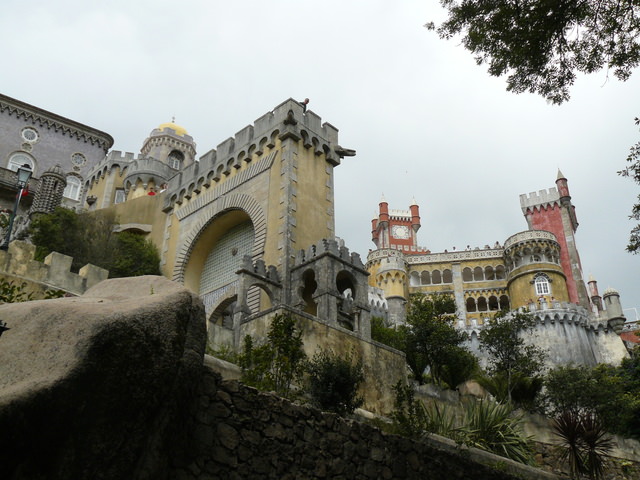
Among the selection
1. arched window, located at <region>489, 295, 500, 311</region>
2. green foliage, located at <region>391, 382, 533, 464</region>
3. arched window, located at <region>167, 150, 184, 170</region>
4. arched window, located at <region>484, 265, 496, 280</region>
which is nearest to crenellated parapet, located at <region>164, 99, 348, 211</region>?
green foliage, located at <region>391, 382, 533, 464</region>

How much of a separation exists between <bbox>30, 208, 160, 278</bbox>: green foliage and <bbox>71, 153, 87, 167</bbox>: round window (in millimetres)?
16589

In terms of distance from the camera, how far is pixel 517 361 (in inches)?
1114

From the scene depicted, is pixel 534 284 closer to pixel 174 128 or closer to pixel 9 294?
pixel 174 128

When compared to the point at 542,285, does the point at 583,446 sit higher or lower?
lower

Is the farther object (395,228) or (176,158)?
(395,228)

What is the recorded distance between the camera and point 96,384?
4.91 m

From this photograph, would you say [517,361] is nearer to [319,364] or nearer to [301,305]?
[301,305]

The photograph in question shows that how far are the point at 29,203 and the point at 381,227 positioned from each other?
61934mm

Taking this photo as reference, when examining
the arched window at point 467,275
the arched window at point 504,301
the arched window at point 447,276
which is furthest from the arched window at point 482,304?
the arched window at point 447,276

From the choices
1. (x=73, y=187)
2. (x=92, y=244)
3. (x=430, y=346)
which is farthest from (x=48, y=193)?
(x=430, y=346)

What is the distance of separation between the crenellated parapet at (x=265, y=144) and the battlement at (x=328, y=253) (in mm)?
4574

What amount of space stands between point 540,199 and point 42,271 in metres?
60.0

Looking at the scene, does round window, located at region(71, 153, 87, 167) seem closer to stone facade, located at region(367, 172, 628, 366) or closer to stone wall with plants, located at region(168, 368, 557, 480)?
stone facade, located at region(367, 172, 628, 366)

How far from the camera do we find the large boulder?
4.60m
